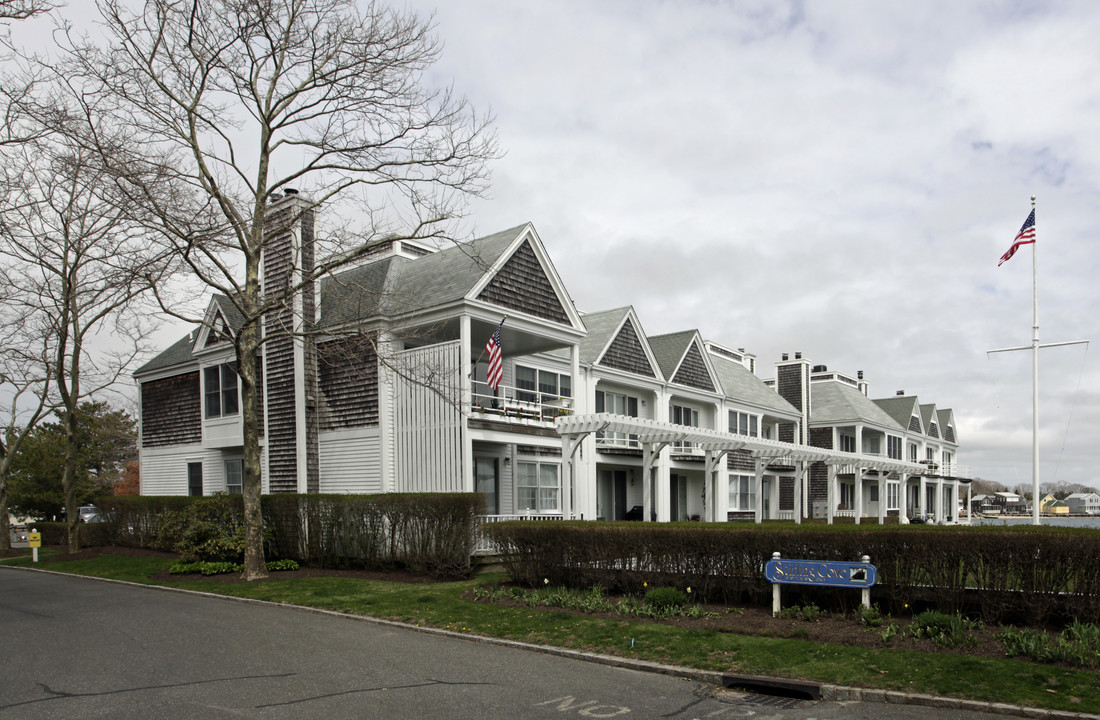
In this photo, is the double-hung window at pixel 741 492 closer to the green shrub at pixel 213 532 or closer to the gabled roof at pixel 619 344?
the gabled roof at pixel 619 344

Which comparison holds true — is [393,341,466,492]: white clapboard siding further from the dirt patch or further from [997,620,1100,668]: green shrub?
[997,620,1100,668]: green shrub

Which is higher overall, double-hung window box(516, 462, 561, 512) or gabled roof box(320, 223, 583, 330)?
gabled roof box(320, 223, 583, 330)

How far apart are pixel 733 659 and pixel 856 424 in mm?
40701

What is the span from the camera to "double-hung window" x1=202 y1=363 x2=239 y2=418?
2641 centimetres

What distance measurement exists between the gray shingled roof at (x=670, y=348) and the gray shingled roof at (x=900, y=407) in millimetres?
26284

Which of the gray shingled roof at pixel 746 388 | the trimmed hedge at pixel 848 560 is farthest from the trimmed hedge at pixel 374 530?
the gray shingled roof at pixel 746 388

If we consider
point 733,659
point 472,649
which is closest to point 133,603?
point 472,649

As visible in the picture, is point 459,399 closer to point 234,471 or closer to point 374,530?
point 374,530

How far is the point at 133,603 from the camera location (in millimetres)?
14555

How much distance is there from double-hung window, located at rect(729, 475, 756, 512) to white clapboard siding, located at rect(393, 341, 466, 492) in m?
20.2

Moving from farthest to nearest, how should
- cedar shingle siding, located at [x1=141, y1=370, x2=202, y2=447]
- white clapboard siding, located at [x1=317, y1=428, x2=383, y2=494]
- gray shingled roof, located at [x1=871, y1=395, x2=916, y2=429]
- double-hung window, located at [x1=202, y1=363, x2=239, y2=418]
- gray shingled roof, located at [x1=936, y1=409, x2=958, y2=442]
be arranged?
1. gray shingled roof, located at [x1=936, y1=409, x2=958, y2=442]
2. gray shingled roof, located at [x1=871, y1=395, x2=916, y2=429]
3. cedar shingle siding, located at [x1=141, y1=370, x2=202, y2=447]
4. double-hung window, located at [x1=202, y1=363, x2=239, y2=418]
5. white clapboard siding, located at [x1=317, y1=428, x2=383, y2=494]

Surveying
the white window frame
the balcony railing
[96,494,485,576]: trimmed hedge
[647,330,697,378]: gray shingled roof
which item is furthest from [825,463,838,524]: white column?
the white window frame

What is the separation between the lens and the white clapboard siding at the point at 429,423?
1927cm

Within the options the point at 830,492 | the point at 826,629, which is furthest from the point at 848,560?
the point at 830,492
